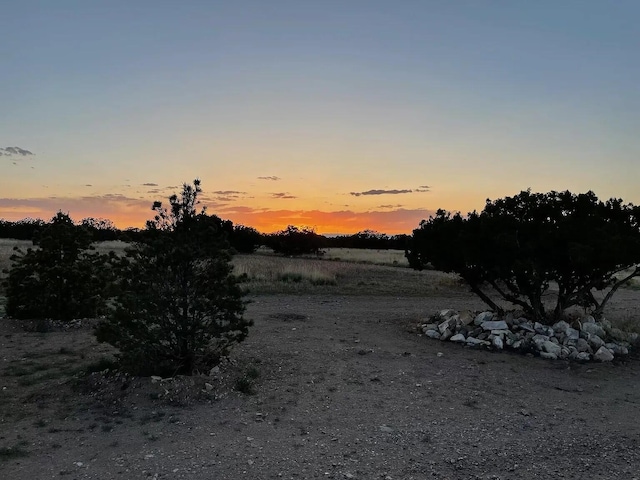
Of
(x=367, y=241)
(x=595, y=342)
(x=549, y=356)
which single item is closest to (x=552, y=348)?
(x=549, y=356)

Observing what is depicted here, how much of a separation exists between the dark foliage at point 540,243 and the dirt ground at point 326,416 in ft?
6.94

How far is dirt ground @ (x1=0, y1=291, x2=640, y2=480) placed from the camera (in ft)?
15.7

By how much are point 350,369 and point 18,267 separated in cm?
885

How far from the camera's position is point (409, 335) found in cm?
1094

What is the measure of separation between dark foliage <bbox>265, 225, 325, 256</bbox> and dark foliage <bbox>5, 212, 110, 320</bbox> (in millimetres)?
34502

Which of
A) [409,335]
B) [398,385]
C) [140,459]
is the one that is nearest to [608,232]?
[409,335]

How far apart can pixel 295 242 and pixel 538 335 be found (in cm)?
3761

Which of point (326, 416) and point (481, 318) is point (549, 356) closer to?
point (481, 318)

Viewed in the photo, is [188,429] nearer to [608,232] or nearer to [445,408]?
[445,408]

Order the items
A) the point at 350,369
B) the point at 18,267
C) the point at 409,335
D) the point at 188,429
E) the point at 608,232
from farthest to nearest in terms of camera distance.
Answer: the point at 18,267 → the point at 409,335 → the point at 608,232 → the point at 350,369 → the point at 188,429

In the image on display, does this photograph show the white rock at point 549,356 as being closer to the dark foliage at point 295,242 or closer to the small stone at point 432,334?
the small stone at point 432,334

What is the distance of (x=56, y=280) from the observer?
472 inches

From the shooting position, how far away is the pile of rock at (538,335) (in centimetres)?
929

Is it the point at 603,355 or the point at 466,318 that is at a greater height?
the point at 466,318
